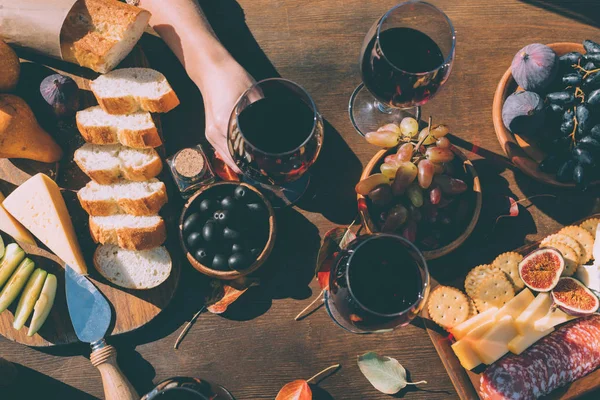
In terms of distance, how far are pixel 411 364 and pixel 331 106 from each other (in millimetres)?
740

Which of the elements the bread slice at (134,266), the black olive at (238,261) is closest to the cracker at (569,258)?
the black olive at (238,261)

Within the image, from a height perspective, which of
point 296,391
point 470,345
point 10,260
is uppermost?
point 10,260

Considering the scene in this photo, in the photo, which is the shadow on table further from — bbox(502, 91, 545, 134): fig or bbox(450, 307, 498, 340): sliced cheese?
bbox(450, 307, 498, 340): sliced cheese

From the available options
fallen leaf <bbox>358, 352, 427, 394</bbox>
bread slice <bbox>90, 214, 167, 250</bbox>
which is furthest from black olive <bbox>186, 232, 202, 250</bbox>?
fallen leaf <bbox>358, 352, 427, 394</bbox>

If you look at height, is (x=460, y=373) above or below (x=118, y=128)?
below

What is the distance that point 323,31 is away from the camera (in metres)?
1.38

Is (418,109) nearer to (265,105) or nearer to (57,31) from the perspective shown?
(265,105)

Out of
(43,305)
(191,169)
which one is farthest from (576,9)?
(43,305)

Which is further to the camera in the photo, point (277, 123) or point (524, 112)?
point (524, 112)

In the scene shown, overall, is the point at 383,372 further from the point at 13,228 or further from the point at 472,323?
Answer: the point at 13,228

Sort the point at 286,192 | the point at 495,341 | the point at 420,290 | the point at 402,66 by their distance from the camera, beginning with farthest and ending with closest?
the point at 286,192, the point at 495,341, the point at 402,66, the point at 420,290

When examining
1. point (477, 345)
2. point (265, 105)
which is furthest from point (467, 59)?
point (477, 345)

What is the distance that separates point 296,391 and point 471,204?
659mm

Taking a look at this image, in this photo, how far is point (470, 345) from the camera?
1.20 m
